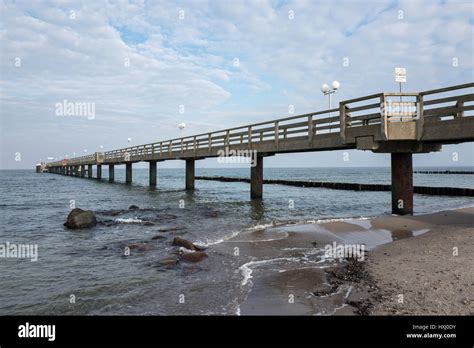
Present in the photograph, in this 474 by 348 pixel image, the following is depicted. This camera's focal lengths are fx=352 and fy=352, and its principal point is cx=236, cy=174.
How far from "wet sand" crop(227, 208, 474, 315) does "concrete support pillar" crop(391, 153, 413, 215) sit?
216 centimetres

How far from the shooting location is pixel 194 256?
26.9 feet

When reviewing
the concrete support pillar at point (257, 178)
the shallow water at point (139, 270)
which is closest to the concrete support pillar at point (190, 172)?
the concrete support pillar at point (257, 178)

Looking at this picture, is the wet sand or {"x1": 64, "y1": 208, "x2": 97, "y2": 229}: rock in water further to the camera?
{"x1": 64, "y1": 208, "x2": 97, "y2": 229}: rock in water

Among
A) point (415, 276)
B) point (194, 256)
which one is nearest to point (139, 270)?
point (194, 256)

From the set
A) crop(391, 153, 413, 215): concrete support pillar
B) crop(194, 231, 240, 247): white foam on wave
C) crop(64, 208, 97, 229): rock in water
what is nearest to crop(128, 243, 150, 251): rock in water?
crop(194, 231, 240, 247): white foam on wave

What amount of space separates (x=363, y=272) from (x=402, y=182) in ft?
25.5

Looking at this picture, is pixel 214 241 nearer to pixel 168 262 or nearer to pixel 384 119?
pixel 168 262

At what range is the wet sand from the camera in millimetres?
5070

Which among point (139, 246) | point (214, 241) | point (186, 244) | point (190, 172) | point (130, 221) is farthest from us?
point (190, 172)

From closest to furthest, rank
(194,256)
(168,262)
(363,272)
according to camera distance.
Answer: (363,272)
(168,262)
(194,256)

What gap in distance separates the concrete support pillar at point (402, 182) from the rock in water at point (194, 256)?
→ 8497 millimetres

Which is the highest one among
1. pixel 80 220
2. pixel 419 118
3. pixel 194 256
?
pixel 419 118

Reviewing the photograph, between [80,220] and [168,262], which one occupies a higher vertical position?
[80,220]

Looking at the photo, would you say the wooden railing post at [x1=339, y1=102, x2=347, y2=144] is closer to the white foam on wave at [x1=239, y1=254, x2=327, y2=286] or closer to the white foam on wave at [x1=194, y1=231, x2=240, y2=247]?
the white foam on wave at [x1=194, y1=231, x2=240, y2=247]
